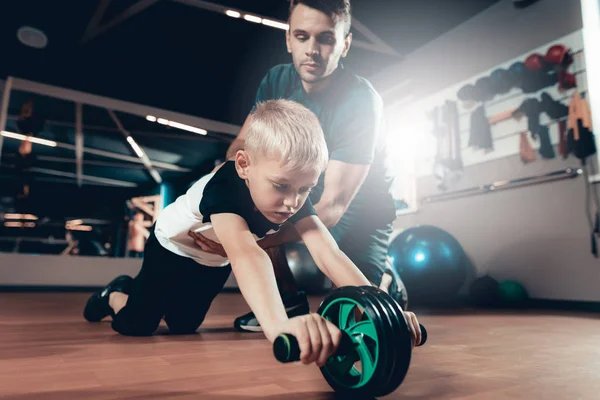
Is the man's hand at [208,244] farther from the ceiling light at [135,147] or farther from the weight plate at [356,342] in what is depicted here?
the ceiling light at [135,147]

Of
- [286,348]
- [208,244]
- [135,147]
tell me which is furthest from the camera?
[135,147]

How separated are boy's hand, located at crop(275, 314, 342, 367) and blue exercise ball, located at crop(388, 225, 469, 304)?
7.13 feet

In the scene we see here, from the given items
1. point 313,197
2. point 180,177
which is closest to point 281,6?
point 313,197

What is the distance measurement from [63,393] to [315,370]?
0.46 meters

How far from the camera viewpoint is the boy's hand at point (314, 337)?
54cm

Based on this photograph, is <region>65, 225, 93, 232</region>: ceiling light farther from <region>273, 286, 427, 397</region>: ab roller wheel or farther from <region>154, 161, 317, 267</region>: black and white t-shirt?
<region>273, 286, 427, 397</region>: ab roller wheel

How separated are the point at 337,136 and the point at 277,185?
668mm

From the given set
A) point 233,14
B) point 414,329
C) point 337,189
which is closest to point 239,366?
point 414,329

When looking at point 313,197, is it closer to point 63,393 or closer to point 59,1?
point 63,393

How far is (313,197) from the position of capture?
4.86ft

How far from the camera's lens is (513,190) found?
277cm

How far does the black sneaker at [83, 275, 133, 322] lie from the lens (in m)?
1.51

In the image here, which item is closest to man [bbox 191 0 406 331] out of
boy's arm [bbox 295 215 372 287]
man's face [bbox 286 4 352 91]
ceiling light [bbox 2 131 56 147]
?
man's face [bbox 286 4 352 91]

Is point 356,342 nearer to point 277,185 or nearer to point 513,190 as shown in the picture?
point 277,185
